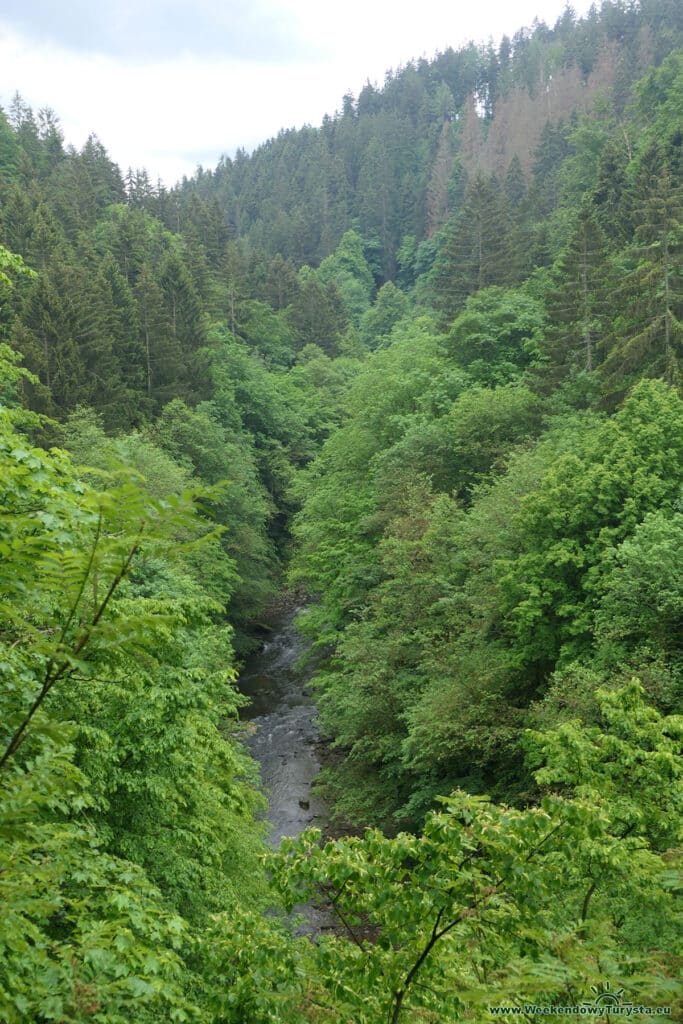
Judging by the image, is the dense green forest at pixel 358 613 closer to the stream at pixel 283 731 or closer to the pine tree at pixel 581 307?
the pine tree at pixel 581 307

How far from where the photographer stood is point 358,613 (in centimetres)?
2148

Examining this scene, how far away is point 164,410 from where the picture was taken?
33.8 m

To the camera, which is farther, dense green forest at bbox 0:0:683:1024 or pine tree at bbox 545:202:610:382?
pine tree at bbox 545:202:610:382

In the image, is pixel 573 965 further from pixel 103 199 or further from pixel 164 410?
pixel 103 199

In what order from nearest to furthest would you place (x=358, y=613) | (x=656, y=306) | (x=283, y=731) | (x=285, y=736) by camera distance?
(x=358, y=613), (x=656, y=306), (x=285, y=736), (x=283, y=731)

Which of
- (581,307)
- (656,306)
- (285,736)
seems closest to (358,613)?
(285,736)

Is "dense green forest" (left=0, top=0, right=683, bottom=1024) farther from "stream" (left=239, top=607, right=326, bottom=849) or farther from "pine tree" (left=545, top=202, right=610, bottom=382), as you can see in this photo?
"stream" (left=239, top=607, right=326, bottom=849)

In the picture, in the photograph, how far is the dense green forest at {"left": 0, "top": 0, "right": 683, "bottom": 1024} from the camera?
12.5ft

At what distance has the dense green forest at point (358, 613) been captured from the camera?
3.80m

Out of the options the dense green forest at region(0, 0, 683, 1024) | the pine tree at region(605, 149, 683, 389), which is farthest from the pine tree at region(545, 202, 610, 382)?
the pine tree at region(605, 149, 683, 389)

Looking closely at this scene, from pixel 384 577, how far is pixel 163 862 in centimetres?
1514

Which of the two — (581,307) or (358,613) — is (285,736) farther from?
(581,307)

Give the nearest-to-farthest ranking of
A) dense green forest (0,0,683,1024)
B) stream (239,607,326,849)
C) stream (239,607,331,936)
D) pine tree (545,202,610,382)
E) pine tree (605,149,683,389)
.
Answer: dense green forest (0,0,683,1024)
stream (239,607,331,936)
stream (239,607,326,849)
pine tree (605,149,683,389)
pine tree (545,202,610,382)

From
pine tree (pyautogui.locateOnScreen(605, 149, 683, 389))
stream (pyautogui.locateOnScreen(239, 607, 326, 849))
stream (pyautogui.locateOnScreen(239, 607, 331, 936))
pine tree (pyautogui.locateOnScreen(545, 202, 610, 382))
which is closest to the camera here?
stream (pyautogui.locateOnScreen(239, 607, 331, 936))
